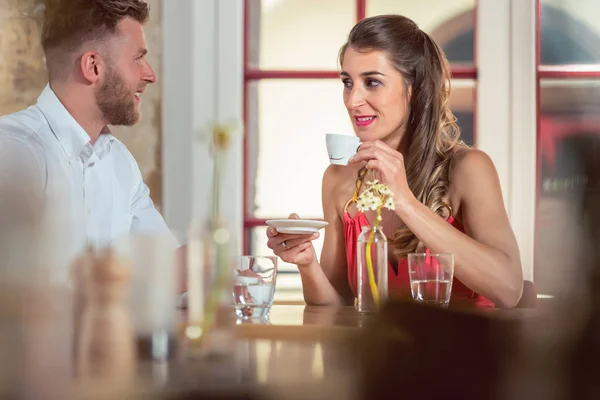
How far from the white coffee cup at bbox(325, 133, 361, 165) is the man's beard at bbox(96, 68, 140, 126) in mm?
788

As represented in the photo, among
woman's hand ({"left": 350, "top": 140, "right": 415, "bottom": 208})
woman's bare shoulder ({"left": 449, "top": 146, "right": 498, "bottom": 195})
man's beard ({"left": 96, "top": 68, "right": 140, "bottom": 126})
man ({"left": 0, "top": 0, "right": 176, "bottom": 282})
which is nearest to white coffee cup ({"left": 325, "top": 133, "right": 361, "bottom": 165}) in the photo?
woman's hand ({"left": 350, "top": 140, "right": 415, "bottom": 208})

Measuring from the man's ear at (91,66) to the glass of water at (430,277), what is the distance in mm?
1253

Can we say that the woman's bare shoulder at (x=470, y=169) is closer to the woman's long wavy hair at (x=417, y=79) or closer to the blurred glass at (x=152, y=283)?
the woman's long wavy hair at (x=417, y=79)

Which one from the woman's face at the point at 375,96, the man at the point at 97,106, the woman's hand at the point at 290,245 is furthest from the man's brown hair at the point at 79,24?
the woman's hand at the point at 290,245

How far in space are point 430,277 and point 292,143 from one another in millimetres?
1237

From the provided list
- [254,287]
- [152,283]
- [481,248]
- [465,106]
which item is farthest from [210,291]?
[465,106]

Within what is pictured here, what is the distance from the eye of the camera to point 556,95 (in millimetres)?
2354

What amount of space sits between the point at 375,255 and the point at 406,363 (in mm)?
855

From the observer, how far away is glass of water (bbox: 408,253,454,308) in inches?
51.7

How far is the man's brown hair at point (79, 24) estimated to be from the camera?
214 centimetres

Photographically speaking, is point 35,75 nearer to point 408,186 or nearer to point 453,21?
point 408,186

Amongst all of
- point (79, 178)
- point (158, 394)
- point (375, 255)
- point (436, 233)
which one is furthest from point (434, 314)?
point (79, 178)

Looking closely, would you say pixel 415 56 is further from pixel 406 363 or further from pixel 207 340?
pixel 406 363

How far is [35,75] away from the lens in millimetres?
2141
